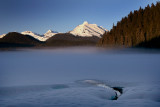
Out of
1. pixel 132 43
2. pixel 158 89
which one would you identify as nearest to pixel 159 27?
pixel 132 43

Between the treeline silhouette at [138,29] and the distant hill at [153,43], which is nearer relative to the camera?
the distant hill at [153,43]

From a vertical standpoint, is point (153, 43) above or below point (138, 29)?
below

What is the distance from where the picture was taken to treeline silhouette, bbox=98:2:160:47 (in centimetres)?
7150

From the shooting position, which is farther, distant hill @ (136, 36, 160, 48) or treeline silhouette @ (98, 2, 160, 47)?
treeline silhouette @ (98, 2, 160, 47)

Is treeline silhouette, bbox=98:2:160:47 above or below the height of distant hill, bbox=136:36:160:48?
above

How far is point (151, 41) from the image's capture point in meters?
69.5

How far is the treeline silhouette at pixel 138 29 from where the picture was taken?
235 ft

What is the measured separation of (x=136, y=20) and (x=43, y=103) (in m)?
88.2

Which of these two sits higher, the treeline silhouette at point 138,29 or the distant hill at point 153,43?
the treeline silhouette at point 138,29

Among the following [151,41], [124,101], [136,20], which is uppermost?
[136,20]

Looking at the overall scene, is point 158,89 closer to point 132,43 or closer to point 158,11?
point 132,43

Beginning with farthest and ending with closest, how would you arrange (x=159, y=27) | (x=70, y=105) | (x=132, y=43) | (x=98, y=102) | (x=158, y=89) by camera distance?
1. (x=132, y=43)
2. (x=159, y=27)
3. (x=158, y=89)
4. (x=98, y=102)
5. (x=70, y=105)

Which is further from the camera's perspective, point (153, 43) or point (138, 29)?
point (138, 29)

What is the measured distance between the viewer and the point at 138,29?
76.1 m
